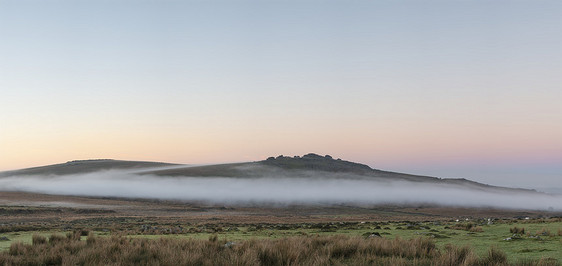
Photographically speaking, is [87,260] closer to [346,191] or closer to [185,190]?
[185,190]

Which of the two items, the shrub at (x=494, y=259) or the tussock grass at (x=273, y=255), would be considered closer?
the shrub at (x=494, y=259)

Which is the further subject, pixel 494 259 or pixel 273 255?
pixel 273 255

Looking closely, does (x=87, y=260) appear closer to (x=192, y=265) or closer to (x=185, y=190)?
(x=192, y=265)

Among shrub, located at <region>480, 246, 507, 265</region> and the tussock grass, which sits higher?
shrub, located at <region>480, 246, 507, 265</region>

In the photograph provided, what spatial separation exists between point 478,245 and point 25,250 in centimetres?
1557

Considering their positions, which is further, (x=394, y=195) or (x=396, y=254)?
(x=394, y=195)

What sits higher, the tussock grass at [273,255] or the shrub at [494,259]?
the shrub at [494,259]

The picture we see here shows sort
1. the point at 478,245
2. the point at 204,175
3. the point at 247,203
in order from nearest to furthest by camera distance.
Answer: the point at 478,245, the point at 247,203, the point at 204,175

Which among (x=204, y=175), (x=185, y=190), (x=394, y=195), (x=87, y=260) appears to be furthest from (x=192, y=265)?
(x=204, y=175)

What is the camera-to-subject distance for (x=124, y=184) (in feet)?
577

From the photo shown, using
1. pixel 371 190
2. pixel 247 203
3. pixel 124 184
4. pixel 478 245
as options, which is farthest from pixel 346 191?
pixel 478 245

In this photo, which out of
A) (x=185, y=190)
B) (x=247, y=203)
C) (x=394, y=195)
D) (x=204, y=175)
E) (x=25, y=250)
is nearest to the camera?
(x=25, y=250)

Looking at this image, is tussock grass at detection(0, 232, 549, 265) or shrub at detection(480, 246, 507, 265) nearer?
shrub at detection(480, 246, 507, 265)

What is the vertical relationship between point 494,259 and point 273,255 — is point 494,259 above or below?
above
